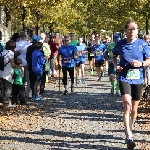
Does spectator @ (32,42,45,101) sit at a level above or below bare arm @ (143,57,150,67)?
below

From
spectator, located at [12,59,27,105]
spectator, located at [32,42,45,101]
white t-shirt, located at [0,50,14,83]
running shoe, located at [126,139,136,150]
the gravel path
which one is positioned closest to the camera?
running shoe, located at [126,139,136,150]

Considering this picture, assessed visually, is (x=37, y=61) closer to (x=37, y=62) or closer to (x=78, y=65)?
(x=37, y=62)

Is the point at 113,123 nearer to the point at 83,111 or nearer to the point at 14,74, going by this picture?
the point at 83,111

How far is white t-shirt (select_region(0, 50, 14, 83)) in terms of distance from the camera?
38.7ft

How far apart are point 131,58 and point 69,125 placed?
8.71 feet

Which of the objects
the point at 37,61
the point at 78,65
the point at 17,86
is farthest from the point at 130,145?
the point at 78,65

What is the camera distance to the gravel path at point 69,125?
321 inches

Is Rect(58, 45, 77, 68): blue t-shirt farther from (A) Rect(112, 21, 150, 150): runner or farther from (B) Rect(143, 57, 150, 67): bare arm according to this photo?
(B) Rect(143, 57, 150, 67): bare arm

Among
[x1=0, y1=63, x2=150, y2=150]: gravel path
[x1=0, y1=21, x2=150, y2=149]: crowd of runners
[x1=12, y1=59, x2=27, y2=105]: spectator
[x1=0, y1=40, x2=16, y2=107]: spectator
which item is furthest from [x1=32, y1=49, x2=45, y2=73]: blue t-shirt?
[x1=0, y1=40, x2=16, y2=107]: spectator

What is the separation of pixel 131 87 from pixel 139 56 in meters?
0.53

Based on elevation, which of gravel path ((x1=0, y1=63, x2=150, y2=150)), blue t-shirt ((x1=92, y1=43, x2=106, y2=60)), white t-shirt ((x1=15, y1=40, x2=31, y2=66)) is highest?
white t-shirt ((x1=15, y1=40, x2=31, y2=66))

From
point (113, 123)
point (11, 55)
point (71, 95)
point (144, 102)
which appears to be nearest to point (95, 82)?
point (71, 95)

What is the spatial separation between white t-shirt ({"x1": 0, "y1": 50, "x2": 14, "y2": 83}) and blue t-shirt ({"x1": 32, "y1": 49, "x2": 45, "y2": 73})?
1504 millimetres

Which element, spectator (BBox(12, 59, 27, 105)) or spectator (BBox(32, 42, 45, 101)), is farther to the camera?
spectator (BBox(32, 42, 45, 101))
